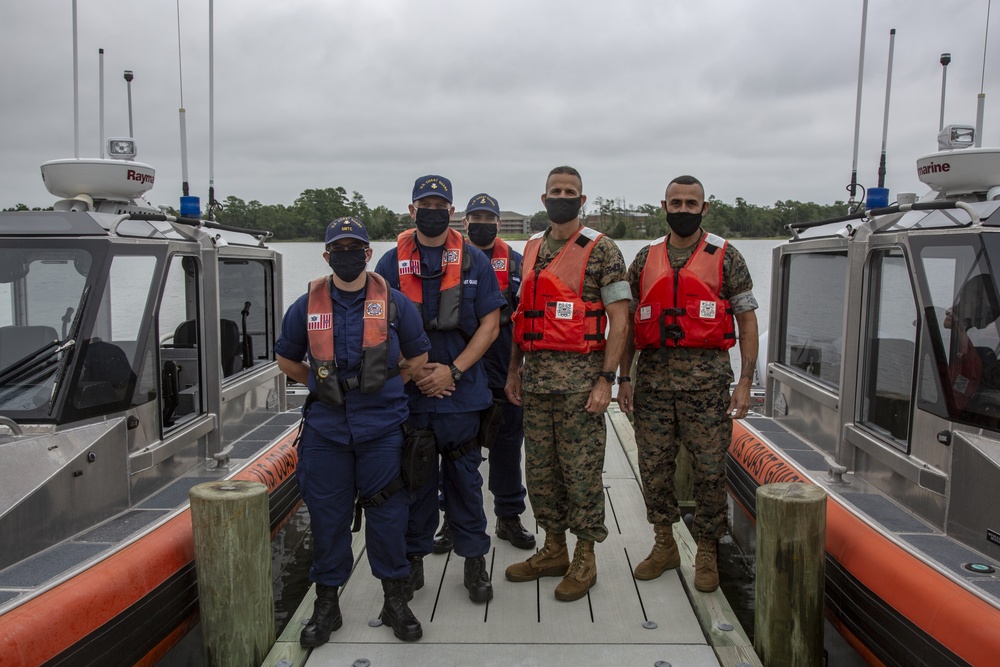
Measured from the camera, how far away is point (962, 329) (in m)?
3.15

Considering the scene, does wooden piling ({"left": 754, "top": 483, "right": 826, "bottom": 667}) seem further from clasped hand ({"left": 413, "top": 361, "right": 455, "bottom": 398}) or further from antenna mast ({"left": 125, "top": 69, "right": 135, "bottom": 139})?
antenna mast ({"left": 125, "top": 69, "right": 135, "bottom": 139})

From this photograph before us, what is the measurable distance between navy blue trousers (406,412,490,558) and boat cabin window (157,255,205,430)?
1381 millimetres

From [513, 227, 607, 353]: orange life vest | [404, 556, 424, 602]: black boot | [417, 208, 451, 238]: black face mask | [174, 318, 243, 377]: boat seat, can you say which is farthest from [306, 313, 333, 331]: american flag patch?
[174, 318, 243, 377]: boat seat

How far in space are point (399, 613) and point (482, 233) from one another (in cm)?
204

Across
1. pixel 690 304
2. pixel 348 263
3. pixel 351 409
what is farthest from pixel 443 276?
pixel 690 304

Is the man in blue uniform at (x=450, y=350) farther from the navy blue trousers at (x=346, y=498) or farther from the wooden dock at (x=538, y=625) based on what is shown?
the navy blue trousers at (x=346, y=498)

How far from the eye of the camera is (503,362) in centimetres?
421

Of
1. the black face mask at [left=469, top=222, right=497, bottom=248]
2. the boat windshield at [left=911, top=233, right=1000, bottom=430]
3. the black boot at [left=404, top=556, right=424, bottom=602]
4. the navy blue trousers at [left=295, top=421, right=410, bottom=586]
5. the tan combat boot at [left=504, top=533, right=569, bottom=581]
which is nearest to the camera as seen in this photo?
the boat windshield at [left=911, top=233, right=1000, bottom=430]

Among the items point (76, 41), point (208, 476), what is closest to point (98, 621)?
point (208, 476)

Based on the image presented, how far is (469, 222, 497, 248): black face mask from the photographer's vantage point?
436cm

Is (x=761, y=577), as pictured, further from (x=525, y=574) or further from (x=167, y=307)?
(x=167, y=307)

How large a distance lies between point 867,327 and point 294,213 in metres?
9.40

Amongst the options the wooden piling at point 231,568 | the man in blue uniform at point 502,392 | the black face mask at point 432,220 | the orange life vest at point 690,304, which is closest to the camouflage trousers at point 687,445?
the orange life vest at point 690,304

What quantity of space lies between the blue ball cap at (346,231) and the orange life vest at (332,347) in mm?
185
